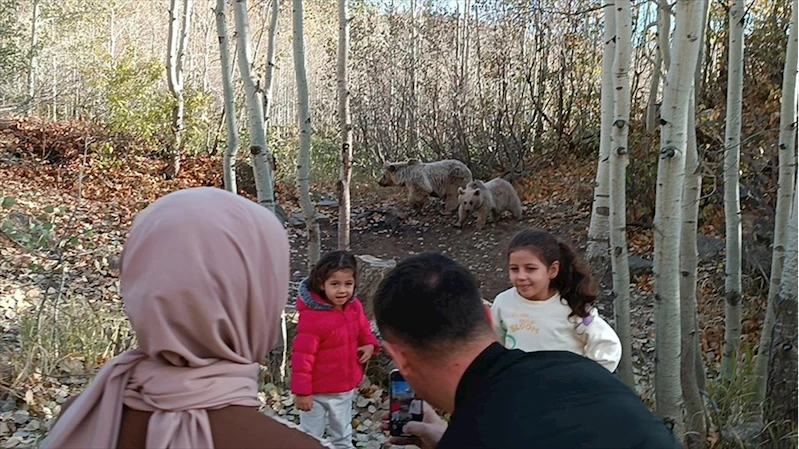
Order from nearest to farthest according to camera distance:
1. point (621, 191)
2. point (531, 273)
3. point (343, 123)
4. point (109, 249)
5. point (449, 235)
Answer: point (531, 273) < point (621, 191) < point (343, 123) < point (109, 249) < point (449, 235)

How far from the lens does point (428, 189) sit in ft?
41.0

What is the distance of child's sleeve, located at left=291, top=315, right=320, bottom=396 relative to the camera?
11.7ft

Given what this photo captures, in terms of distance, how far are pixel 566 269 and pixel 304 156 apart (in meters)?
2.90

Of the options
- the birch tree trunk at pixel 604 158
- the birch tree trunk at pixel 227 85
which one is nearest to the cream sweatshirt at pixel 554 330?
the birch tree trunk at pixel 604 158

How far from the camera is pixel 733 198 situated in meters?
4.61

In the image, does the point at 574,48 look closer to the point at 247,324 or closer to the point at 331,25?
the point at 331,25

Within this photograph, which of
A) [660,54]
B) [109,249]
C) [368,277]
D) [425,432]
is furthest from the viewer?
[109,249]

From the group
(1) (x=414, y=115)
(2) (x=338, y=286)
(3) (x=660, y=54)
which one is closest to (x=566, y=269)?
(2) (x=338, y=286)

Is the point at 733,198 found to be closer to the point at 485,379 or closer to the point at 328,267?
the point at 328,267

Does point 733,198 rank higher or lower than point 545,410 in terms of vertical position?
higher

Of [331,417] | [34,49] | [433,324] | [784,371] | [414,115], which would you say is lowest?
[331,417]

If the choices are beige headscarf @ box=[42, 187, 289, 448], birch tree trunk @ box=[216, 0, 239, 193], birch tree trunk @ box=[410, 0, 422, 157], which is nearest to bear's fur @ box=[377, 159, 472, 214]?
birch tree trunk @ box=[410, 0, 422, 157]

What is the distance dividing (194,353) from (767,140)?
25.9 feet

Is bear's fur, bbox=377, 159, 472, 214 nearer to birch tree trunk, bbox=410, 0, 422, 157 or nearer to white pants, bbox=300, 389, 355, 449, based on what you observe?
birch tree trunk, bbox=410, 0, 422, 157
